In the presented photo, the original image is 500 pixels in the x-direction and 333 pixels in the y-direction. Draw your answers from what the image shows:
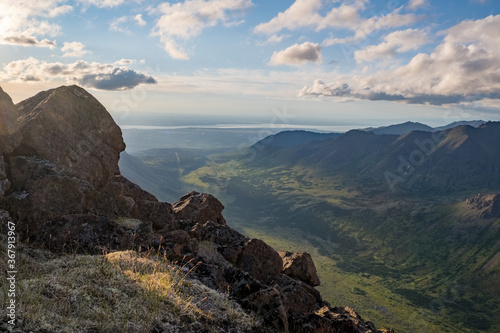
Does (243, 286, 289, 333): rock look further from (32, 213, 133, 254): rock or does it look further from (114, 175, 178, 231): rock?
(114, 175, 178, 231): rock

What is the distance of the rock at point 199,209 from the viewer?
3591 centimetres

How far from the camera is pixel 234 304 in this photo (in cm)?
1257

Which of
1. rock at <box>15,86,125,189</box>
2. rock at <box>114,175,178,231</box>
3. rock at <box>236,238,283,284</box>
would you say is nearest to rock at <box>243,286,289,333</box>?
rock at <box>236,238,283,284</box>

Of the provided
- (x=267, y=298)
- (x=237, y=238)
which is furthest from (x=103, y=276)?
(x=237, y=238)

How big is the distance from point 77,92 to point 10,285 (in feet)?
83.6

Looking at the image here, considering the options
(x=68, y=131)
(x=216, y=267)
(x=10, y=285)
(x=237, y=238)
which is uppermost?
(x=68, y=131)

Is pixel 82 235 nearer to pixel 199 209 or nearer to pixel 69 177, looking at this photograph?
pixel 69 177

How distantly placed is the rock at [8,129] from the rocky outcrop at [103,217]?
7 cm

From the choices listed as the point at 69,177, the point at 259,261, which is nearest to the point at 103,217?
the point at 69,177

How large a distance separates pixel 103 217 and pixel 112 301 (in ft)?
35.7

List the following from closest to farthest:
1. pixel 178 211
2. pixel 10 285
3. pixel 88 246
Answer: pixel 10 285
pixel 88 246
pixel 178 211

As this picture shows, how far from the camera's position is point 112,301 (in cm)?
965

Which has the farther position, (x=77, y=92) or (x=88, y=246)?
(x=77, y=92)

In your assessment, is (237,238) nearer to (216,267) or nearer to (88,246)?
(216,267)
